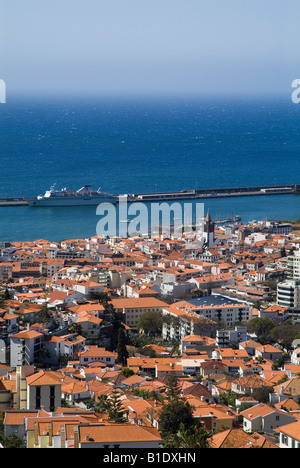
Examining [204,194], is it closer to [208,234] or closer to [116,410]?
[208,234]

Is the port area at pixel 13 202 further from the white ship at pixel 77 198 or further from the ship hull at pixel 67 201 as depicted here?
the white ship at pixel 77 198

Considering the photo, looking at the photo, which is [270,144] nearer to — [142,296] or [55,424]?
[142,296]

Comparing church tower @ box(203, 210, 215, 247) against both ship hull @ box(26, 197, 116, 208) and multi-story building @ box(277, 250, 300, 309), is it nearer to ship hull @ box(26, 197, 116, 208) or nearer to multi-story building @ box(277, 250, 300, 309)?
multi-story building @ box(277, 250, 300, 309)

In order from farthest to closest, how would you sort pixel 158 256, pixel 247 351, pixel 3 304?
pixel 158 256 → pixel 3 304 → pixel 247 351

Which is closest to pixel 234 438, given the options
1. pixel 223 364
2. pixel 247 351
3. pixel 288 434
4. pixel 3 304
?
pixel 288 434

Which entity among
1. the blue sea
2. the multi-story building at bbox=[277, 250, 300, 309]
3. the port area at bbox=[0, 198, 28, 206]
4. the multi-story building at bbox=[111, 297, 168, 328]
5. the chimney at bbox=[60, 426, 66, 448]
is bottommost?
the chimney at bbox=[60, 426, 66, 448]

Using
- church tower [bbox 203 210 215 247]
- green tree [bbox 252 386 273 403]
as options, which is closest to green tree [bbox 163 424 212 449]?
green tree [bbox 252 386 273 403]
